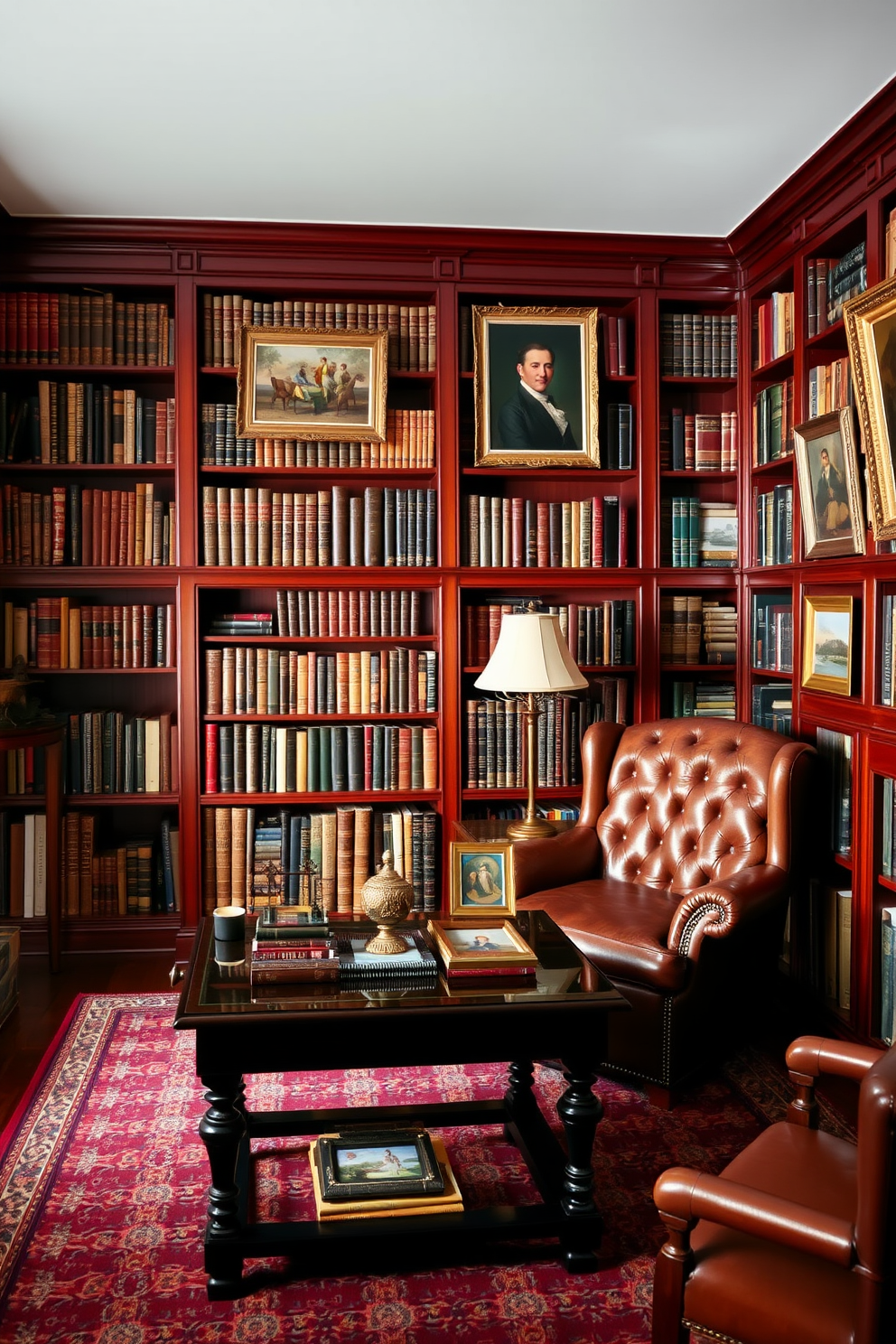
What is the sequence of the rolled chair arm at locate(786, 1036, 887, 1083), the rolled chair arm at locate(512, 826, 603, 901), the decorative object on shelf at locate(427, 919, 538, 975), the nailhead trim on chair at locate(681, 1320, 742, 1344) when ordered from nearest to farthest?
the nailhead trim on chair at locate(681, 1320, 742, 1344) → the rolled chair arm at locate(786, 1036, 887, 1083) → the decorative object on shelf at locate(427, 919, 538, 975) → the rolled chair arm at locate(512, 826, 603, 901)

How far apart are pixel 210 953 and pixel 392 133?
8.90 ft

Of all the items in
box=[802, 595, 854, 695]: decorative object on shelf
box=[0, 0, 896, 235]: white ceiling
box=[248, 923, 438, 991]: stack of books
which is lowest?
box=[248, 923, 438, 991]: stack of books

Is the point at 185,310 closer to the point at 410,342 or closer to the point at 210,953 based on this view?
the point at 410,342

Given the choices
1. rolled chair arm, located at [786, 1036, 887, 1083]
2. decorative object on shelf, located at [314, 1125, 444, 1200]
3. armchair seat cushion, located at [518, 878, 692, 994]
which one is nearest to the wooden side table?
armchair seat cushion, located at [518, 878, 692, 994]

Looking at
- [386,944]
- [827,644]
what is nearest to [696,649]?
[827,644]

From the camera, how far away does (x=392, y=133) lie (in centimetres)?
357

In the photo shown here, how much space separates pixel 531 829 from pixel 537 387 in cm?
193

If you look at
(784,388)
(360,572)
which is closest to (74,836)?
(360,572)

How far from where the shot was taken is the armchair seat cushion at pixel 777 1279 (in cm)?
162

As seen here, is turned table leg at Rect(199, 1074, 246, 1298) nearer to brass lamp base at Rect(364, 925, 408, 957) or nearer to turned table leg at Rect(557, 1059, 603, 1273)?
brass lamp base at Rect(364, 925, 408, 957)

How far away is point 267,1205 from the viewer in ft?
8.71

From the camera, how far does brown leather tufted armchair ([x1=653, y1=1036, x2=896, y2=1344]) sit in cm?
153

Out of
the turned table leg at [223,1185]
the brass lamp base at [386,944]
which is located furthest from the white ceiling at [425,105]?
the turned table leg at [223,1185]

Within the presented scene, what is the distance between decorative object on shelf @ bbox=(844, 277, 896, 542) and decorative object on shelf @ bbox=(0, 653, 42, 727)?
3.18 m
